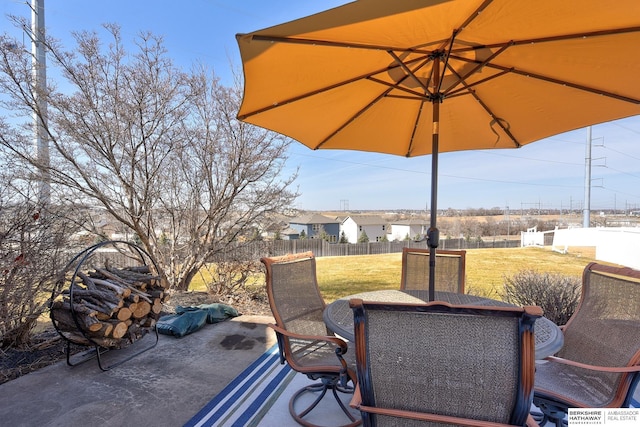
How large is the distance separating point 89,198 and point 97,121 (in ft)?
4.01

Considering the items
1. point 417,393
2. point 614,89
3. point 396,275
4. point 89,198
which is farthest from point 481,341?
point 396,275

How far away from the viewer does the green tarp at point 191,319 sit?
3344mm

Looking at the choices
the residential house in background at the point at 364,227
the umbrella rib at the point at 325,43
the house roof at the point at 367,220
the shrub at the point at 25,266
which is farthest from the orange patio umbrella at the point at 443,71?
the house roof at the point at 367,220

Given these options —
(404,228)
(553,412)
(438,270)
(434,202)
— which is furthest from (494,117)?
(404,228)

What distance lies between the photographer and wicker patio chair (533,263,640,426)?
4.66 feet

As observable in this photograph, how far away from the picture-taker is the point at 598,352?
1661 mm

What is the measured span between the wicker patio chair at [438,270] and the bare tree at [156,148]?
3590 millimetres

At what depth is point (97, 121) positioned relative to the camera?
4.62m

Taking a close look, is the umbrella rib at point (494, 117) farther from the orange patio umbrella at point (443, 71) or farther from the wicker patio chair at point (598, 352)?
the wicker patio chair at point (598, 352)

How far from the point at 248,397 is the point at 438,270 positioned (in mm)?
1868

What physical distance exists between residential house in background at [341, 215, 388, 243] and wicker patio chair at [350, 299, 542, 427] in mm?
29597

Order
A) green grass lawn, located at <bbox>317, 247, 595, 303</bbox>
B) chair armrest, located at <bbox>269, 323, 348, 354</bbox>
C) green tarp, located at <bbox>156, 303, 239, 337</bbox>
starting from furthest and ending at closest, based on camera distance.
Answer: green grass lawn, located at <bbox>317, 247, 595, 303</bbox>
green tarp, located at <bbox>156, 303, 239, 337</bbox>
chair armrest, located at <bbox>269, 323, 348, 354</bbox>

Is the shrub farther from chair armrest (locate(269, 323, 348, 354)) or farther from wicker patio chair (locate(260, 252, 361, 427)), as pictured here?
chair armrest (locate(269, 323, 348, 354))

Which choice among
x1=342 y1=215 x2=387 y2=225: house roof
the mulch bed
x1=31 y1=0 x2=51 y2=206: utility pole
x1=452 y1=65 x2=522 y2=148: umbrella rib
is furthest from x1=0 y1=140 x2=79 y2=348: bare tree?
x1=342 y1=215 x2=387 y2=225: house roof
